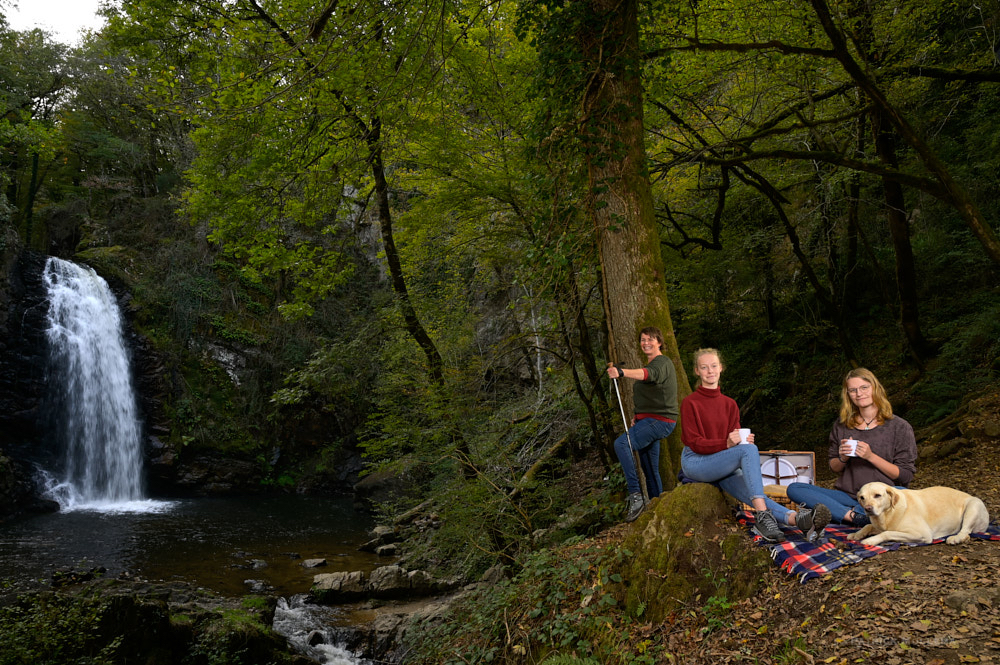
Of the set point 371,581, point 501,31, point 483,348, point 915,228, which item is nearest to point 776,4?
point 501,31

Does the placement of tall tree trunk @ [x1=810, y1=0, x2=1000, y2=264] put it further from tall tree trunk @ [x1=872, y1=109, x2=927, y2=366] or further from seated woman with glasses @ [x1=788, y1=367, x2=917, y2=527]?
seated woman with glasses @ [x1=788, y1=367, x2=917, y2=527]

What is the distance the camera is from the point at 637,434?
15.9ft

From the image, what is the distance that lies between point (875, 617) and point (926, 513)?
0.97m

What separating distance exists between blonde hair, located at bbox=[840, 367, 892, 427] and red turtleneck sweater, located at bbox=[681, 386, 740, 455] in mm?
751

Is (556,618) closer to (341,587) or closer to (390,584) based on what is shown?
(390,584)

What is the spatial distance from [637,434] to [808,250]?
909 centimetres

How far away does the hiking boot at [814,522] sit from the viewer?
3.61 metres

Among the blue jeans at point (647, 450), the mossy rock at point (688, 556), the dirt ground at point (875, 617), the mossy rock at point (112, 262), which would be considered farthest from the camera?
the mossy rock at point (112, 262)

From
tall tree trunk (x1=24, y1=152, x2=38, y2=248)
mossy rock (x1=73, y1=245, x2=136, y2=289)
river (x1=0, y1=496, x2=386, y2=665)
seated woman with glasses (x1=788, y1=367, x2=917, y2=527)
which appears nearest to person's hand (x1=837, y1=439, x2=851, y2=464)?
seated woman with glasses (x1=788, y1=367, x2=917, y2=527)

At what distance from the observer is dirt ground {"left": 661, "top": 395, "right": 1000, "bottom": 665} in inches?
103

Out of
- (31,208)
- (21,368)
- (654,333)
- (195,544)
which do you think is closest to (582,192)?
(654,333)

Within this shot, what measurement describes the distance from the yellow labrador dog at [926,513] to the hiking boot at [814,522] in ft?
0.79

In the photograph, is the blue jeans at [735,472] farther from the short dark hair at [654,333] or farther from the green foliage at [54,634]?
the green foliage at [54,634]

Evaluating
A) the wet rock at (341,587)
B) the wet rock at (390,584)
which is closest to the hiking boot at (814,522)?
the wet rock at (390,584)
